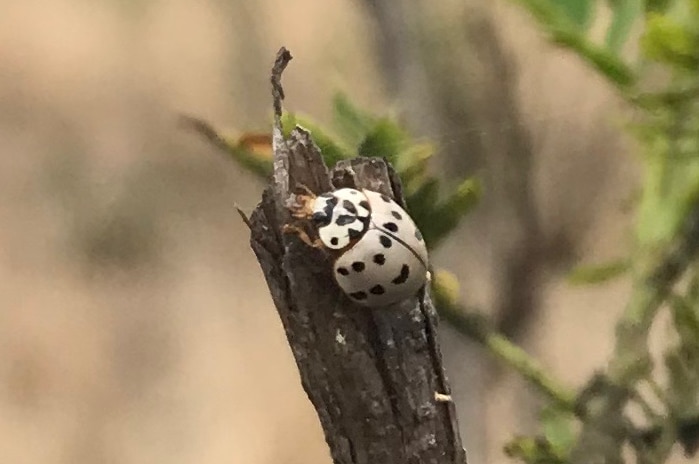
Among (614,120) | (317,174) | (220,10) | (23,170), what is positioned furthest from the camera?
(23,170)

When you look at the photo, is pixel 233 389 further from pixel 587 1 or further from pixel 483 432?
pixel 587 1

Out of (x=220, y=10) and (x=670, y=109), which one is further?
(x=220, y=10)

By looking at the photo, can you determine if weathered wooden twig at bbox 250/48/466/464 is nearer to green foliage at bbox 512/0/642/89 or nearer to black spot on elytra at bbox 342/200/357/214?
black spot on elytra at bbox 342/200/357/214

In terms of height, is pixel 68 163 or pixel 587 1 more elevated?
pixel 587 1

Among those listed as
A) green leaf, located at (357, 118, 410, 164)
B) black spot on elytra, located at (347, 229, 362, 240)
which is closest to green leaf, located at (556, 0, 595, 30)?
green leaf, located at (357, 118, 410, 164)

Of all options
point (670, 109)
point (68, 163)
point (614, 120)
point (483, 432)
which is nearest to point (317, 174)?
point (670, 109)

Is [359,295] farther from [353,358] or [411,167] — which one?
[411,167]
